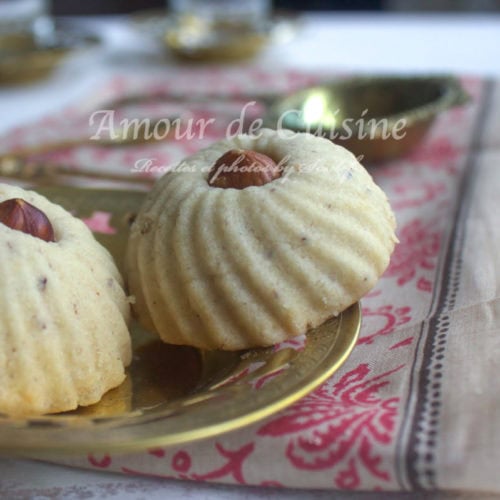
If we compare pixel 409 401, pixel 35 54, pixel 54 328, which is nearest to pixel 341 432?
pixel 409 401

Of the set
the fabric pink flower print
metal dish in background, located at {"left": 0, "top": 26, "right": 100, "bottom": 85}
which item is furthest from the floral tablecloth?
metal dish in background, located at {"left": 0, "top": 26, "right": 100, "bottom": 85}

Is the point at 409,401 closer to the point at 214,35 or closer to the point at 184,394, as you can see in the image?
the point at 184,394

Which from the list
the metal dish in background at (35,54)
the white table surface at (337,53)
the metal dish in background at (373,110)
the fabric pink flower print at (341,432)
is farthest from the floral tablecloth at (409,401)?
the metal dish in background at (35,54)

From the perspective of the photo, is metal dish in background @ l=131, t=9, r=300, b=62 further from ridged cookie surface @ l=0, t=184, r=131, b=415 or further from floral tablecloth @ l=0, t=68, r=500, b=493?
ridged cookie surface @ l=0, t=184, r=131, b=415

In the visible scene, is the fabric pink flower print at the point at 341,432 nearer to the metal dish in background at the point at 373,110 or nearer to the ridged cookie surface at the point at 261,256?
the ridged cookie surface at the point at 261,256

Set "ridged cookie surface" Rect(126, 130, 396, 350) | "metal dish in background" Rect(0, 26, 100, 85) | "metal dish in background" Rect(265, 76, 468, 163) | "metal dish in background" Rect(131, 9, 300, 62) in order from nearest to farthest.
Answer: "ridged cookie surface" Rect(126, 130, 396, 350) < "metal dish in background" Rect(265, 76, 468, 163) < "metal dish in background" Rect(0, 26, 100, 85) < "metal dish in background" Rect(131, 9, 300, 62)

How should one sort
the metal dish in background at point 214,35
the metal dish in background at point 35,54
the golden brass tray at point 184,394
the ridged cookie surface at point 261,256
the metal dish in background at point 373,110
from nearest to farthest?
1. the golden brass tray at point 184,394
2. the ridged cookie surface at point 261,256
3. the metal dish in background at point 373,110
4. the metal dish in background at point 35,54
5. the metal dish in background at point 214,35

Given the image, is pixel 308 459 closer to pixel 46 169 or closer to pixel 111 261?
pixel 111 261
